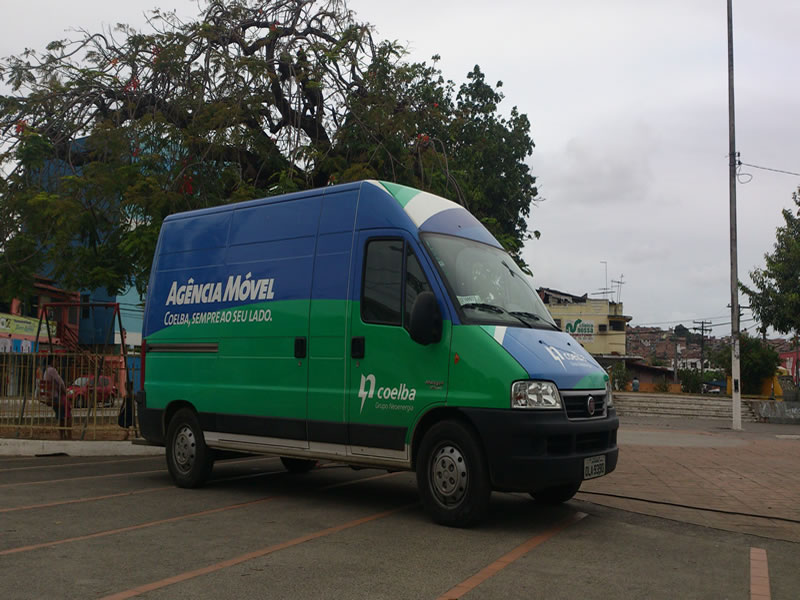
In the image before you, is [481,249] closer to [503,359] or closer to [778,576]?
[503,359]

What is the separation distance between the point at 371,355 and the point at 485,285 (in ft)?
4.09

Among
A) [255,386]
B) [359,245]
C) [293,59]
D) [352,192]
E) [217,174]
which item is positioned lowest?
[255,386]

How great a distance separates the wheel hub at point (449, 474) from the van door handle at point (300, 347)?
74.6 inches

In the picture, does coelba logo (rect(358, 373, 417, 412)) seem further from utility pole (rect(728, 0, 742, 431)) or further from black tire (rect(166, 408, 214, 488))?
utility pole (rect(728, 0, 742, 431))

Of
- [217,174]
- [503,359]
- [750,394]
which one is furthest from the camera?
[750,394]

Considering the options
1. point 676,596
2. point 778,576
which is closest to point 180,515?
point 676,596

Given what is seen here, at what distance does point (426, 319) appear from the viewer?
714cm

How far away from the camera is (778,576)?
5.72 meters

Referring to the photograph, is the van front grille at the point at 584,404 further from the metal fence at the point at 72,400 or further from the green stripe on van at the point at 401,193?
the metal fence at the point at 72,400

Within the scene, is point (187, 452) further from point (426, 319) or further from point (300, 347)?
point (426, 319)

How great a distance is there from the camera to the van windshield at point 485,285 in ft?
24.3

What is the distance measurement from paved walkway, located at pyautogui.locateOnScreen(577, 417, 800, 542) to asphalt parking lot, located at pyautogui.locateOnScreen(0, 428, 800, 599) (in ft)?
1.43

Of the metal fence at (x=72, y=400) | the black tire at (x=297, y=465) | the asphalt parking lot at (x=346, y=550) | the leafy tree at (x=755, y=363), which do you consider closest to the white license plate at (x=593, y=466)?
the asphalt parking lot at (x=346, y=550)

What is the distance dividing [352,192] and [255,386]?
232 centimetres
